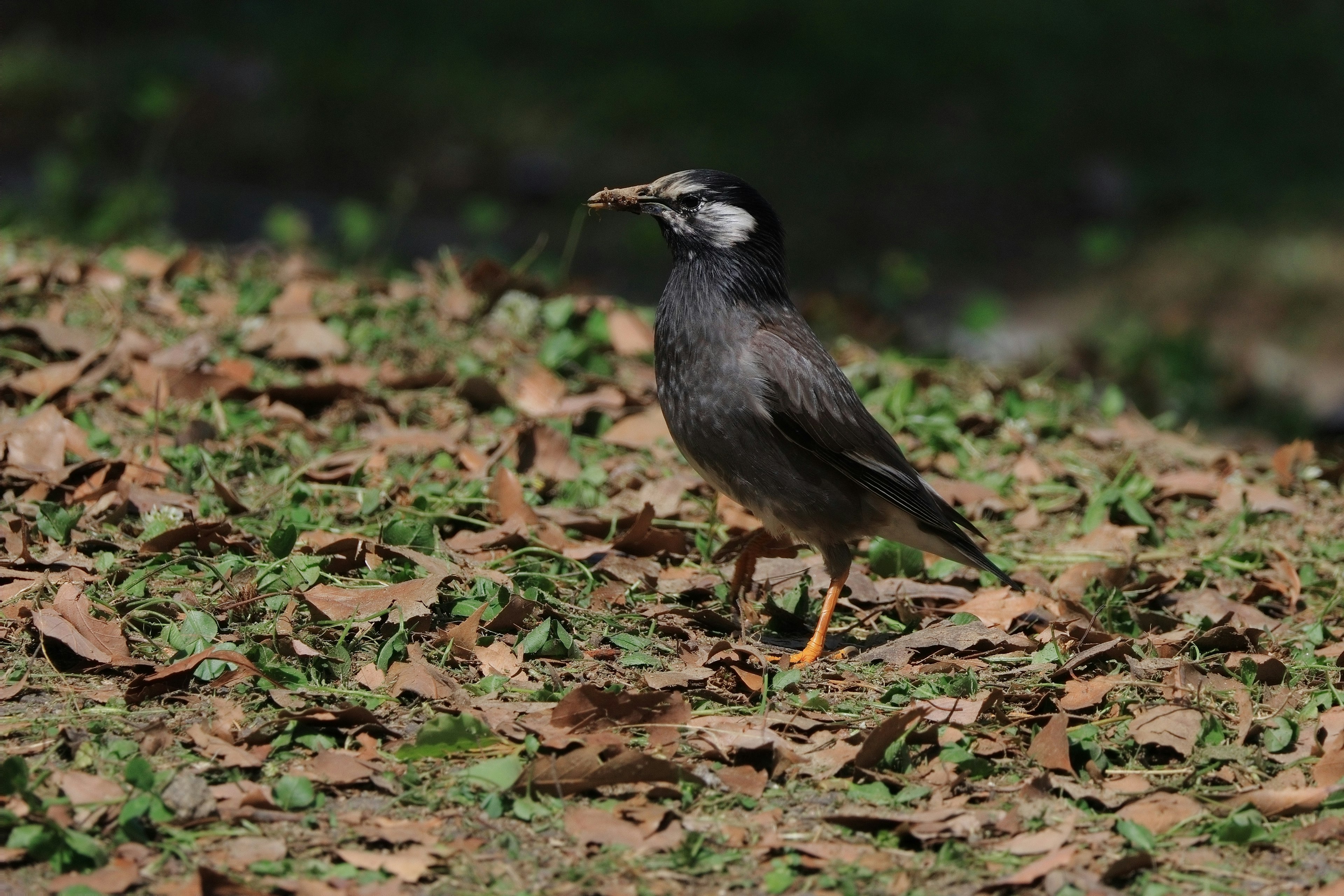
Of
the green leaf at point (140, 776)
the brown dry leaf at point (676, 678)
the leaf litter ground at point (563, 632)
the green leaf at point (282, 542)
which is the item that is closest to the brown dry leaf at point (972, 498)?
the leaf litter ground at point (563, 632)

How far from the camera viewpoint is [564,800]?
3691 millimetres

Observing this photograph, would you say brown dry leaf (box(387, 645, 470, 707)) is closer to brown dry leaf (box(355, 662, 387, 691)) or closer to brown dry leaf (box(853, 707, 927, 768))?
brown dry leaf (box(355, 662, 387, 691))

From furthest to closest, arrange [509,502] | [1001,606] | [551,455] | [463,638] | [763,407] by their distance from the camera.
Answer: [551,455], [509,502], [1001,606], [763,407], [463,638]

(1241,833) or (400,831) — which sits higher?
(1241,833)

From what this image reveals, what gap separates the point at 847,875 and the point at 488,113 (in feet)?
33.0

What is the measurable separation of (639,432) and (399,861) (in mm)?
3207

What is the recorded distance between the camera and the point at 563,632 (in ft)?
14.9

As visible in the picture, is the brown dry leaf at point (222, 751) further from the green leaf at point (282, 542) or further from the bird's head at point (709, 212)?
the bird's head at point (709, 212)

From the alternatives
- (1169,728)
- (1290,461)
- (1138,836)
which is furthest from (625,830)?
(1290,461)

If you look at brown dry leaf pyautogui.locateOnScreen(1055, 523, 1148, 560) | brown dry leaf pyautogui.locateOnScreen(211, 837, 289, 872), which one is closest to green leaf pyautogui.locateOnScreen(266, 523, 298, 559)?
brown dry leaf pyautogui.locateOnScreen(211, 837, 289, 872)

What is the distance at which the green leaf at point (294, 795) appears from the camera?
3.57 m

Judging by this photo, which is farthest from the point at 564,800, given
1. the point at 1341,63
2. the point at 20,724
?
the point at 1341,63

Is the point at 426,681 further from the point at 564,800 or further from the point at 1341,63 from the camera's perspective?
the point at 1341,63

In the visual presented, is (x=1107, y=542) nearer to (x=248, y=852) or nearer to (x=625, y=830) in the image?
(x=625, y=830)
